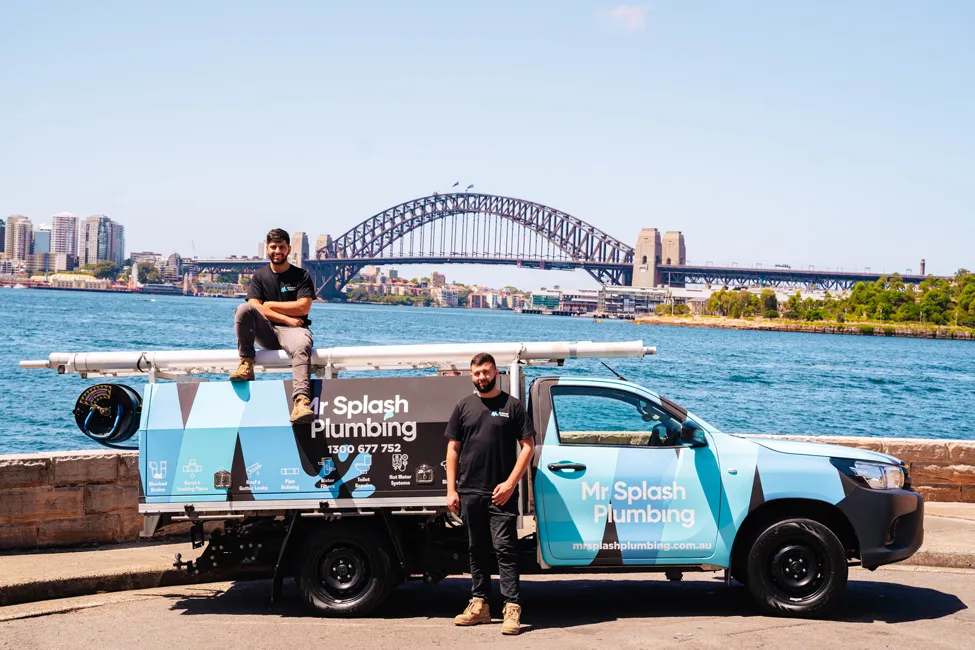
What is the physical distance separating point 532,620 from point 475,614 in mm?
443

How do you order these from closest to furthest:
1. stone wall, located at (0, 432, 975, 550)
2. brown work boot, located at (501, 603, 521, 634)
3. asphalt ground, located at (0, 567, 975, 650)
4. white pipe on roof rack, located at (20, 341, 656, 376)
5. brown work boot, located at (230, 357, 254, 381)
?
asphalt ground, located at (0, 567, 975, 650) → brown work boot, located at (501, 603, 521, 634) → brown work boot, located at (230, 357, 254, 381) → white pipe on roof rack, located at (20, 341, 656, 376) → stone wall, located at (0, 432, 975, 550)

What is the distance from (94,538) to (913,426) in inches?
1238

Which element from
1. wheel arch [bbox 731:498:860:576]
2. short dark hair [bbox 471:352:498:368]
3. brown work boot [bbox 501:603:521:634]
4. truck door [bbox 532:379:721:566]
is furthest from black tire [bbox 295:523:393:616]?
wheel arch [bbox 731:498:860:576]

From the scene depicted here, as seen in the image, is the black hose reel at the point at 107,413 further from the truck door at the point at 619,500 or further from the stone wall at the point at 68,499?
the truck door at the point at 619,500

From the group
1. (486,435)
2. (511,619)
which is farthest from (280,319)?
(511,619)

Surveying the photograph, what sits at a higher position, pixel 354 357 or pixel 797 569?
pixel 354 357

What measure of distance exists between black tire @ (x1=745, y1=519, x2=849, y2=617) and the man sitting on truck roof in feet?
10.6

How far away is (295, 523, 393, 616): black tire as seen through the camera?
740 centimetres

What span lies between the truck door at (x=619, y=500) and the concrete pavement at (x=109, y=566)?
290 cm

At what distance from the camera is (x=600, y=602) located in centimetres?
802

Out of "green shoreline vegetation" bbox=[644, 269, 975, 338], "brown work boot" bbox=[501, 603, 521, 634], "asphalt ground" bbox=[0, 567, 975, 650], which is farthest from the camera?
"green shoreline vegetation" bbox=[644, 269, 975, 338]

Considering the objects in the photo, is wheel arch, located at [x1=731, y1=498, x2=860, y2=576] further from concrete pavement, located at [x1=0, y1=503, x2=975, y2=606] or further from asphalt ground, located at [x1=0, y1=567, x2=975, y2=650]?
concrete pavement, located at [x1=0, y1=503, x2=975, y2=606]

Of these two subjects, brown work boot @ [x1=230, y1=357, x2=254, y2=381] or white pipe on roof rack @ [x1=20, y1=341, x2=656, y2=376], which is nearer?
brown work boot @ [x1=230, y1=357, x2=254, y2=381]

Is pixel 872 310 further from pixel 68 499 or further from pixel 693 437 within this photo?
pixel 68 499
